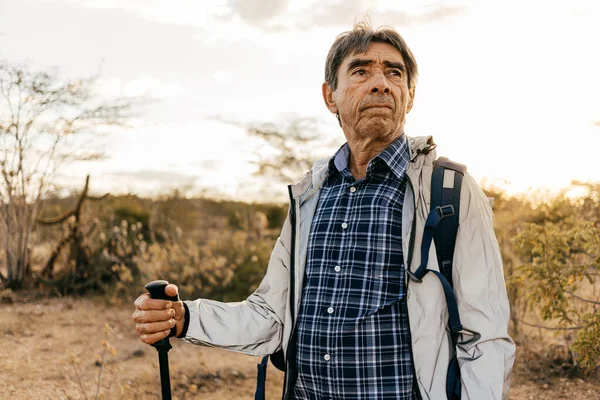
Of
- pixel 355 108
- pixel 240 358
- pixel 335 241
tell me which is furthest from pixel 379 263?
pixel 240 358

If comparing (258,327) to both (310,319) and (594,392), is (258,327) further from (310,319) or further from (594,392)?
(594,392)

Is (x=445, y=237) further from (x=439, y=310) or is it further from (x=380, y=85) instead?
(x=380, y=85)

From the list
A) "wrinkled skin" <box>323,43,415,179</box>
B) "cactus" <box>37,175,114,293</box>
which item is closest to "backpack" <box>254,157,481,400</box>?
"wrinkled skin" <box>323,43,415,179</box>

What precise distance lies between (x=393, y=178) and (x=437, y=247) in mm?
424

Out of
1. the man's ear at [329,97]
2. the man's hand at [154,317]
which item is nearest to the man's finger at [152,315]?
the man's hand at [154,317]

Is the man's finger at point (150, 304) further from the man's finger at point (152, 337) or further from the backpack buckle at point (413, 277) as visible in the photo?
the backpack buckle at point (413, 277)

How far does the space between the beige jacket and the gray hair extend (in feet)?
1.45

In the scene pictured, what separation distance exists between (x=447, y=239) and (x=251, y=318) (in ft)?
3.06

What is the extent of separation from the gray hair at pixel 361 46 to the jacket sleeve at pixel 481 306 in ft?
2.71

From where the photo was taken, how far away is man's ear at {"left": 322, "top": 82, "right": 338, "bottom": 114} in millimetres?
2799

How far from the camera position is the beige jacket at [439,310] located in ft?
6.34

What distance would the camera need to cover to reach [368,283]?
220 centimetres

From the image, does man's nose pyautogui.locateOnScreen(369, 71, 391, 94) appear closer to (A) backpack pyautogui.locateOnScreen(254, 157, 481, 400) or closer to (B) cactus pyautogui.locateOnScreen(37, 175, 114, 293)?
(A) backpack pyautogui.locateOnScreen(254, 157, 481, 400)

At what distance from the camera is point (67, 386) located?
480 centimetres
